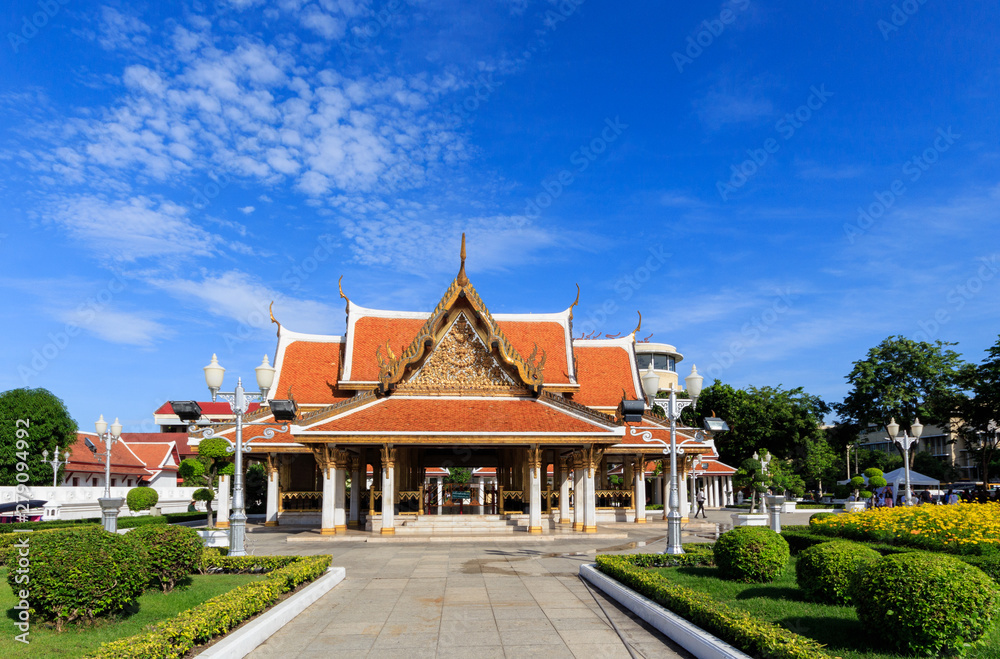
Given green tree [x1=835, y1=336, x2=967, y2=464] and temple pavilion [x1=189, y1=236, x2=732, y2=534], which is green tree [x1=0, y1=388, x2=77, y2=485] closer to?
temple pavilion [x1=189, y1=236, x2=732, y2=534]

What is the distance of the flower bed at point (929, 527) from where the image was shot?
1097 cm

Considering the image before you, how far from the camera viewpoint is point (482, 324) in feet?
75.4

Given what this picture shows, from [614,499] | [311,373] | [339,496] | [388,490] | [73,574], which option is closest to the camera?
[73,574]

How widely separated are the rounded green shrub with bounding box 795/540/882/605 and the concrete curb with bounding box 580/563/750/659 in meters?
2.00

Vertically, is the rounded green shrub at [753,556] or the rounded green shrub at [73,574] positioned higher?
the rounded green shrub at [73,574]

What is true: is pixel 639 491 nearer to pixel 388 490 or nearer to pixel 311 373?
pixel 388 490

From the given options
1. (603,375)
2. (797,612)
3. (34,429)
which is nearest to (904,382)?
(603,375)

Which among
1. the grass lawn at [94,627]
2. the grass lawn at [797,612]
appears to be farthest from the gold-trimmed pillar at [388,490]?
the grass lawn at [797,612]

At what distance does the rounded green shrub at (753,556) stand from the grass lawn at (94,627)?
307 inches

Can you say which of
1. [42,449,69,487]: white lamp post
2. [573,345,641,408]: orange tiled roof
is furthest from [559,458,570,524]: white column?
[42,449,69,487]: white lamp post

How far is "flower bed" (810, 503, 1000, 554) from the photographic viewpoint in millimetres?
10969

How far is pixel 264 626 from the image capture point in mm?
7770

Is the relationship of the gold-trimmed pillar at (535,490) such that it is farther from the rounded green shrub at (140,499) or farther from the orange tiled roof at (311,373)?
the rounded green shrub at (140,499)

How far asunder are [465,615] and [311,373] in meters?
20.7
